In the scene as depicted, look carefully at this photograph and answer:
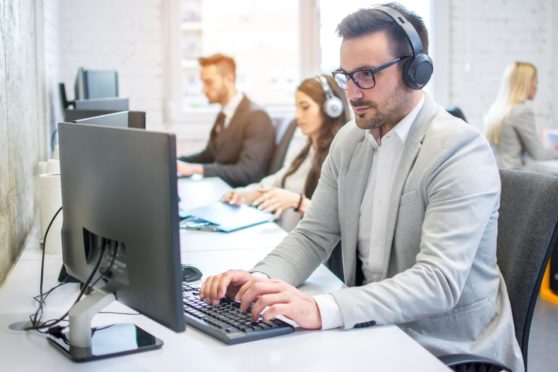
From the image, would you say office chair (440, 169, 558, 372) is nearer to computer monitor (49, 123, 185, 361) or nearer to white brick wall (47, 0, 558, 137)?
computer monitor (49, 123, 185, 361)

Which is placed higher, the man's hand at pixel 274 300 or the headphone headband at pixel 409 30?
the headphone headband at pixel 409 30

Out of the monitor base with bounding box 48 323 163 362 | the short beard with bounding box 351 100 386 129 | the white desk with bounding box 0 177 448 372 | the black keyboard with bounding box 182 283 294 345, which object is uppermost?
the short beard with bounding box 351 100 386 129

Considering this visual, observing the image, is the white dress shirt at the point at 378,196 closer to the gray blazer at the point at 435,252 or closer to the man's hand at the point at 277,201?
the gray blazer at the point at 435,252

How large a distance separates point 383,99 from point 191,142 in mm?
3782

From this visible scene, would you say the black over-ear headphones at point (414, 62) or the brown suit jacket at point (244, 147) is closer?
the black over-ear headphones at point (414, 62)

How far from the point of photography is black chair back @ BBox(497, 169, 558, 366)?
149cm

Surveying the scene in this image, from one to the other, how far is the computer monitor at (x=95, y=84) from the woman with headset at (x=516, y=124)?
8.28 ft

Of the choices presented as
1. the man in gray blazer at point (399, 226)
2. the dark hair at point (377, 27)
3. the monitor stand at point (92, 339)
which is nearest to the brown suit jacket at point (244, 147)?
the man in gray blazer at point (399, 226)

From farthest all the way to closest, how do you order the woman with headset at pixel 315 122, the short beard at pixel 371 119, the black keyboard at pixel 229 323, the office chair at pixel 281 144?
1. the office chair at pixel 281 144
2. the woman with headset at pixel 315 122
3. the short beard at pixel 371 119
4. the black keyboard at pixel 229 323

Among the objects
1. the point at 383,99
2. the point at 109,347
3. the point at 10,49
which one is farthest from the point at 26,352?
the point at 10,49

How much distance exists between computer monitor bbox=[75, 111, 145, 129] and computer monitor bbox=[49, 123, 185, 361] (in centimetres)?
15

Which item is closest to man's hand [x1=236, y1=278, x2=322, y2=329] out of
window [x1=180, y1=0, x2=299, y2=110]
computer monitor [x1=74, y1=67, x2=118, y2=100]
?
computer monitor [x1=74, y1=67, x2=118, y2=100]

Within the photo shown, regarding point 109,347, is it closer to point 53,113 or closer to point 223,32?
point 53,113

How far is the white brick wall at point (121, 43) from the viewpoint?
16.3 ft
